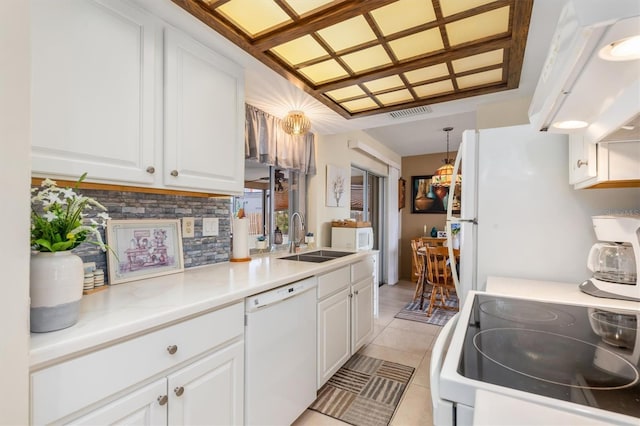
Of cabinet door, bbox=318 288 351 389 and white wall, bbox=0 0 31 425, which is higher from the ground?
white wall, bbox=0 0 31 425

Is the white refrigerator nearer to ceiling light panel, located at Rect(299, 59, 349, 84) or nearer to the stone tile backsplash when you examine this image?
ceiling light panel, located at Rect(299, 59, 349, 84)

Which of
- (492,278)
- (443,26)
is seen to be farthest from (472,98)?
(492,278)

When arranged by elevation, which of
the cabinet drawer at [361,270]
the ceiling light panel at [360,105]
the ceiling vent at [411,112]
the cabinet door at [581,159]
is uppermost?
the ceiling light panel at [360,105]

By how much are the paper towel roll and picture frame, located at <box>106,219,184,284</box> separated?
0.43 metres

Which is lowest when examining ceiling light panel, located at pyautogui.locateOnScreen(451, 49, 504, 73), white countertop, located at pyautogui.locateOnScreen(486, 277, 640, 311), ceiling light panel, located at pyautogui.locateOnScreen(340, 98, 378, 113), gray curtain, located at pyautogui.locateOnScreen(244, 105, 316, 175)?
white countertop, located at pyautogui.locateOnScreen(486, 277, 640, 311)

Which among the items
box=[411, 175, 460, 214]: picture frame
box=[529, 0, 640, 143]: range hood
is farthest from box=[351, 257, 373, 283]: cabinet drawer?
box=[411, 175, 460, 214]: picture frame

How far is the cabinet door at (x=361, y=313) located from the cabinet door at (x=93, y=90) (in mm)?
1835

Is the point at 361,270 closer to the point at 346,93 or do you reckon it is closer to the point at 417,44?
the point at 346,93

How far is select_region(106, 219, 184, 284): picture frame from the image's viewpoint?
1398 millimetres

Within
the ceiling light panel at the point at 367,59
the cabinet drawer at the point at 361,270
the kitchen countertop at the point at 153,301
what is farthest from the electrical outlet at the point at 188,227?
the ceiling light panel at the point at 367,59

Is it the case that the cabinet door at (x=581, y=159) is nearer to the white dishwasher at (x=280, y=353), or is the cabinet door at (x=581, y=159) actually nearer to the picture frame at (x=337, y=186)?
the white dishwasher at (x=280, y=353)

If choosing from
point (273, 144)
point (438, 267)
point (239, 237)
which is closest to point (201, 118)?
point (239, 237)

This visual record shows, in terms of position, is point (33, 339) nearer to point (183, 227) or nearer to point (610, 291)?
point (183, 227)

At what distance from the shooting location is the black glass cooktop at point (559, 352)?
1.92ft
